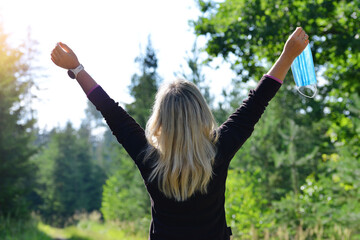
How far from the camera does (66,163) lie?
35.1 meters

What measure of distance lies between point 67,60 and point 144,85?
38.4ft

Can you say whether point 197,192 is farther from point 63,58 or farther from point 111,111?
point 63,58

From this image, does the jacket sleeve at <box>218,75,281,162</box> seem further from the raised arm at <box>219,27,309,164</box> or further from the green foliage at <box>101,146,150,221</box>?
the green foliage at <box>101,146,150,221</box>

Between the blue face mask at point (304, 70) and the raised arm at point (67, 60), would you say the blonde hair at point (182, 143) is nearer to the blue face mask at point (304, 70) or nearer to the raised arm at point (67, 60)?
the raised arm at point (67, 60)

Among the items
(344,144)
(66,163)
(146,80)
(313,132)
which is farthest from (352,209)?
(66,163)

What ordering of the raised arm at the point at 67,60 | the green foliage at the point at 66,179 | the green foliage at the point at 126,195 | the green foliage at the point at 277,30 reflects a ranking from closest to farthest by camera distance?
the raised arm at the point at 67,60 < the green foliage at the point at 277,30 < the green foliage at the point at 126,195 < the green foliage at the point at 66,179

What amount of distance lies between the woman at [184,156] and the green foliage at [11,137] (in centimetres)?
1241

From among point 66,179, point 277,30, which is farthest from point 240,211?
point 66,179

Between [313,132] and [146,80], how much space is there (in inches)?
241

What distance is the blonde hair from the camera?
73.0 inches

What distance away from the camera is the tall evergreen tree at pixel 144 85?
13453 millimetres

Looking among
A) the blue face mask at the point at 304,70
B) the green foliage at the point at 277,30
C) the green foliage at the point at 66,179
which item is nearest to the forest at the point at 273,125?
the green foliage at the point at 277,30

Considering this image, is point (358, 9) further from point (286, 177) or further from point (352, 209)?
point (286, 177)

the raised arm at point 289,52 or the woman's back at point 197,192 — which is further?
the raised arm at point 289,52
